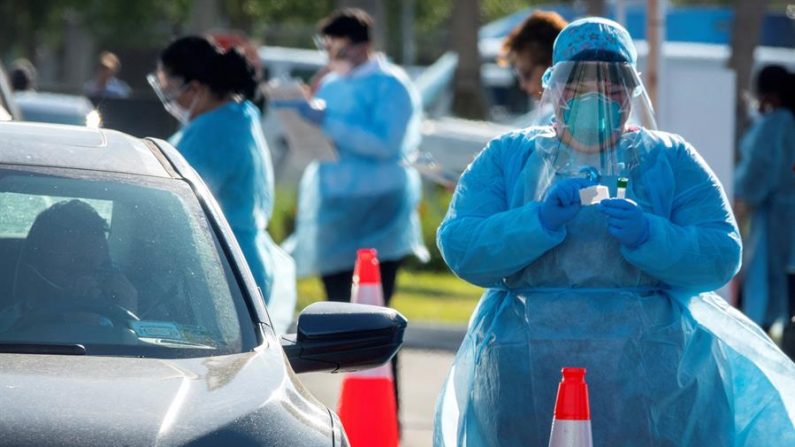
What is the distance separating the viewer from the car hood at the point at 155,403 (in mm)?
3936

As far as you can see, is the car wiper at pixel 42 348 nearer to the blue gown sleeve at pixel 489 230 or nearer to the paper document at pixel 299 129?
the blue gown sleeve at pixel 489 230

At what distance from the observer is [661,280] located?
496 cm

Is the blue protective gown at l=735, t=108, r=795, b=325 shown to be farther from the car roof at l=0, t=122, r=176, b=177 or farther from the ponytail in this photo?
the car roof at l=0, t=122, r=176, b=177

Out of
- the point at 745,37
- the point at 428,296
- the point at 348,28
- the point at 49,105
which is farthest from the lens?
the point at 745,37

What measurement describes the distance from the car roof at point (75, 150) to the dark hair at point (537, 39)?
223cm

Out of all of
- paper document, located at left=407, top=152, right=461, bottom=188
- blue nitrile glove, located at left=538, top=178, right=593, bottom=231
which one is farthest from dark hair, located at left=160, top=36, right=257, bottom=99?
blue nitrile glove, located at left=538, top=178, right=593, bottom=231

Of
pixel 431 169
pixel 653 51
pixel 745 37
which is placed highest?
pixel 653 51

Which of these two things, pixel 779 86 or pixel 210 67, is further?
pixel 779 86

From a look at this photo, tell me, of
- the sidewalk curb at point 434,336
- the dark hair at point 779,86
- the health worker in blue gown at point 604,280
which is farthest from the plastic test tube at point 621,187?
the sidewalk curb at point 434,336

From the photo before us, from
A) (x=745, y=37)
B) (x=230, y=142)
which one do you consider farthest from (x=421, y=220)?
(x=230, y=142)

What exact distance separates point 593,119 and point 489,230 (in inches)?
16.0

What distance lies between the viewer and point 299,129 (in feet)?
30.4

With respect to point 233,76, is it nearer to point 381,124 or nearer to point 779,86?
point 381,124

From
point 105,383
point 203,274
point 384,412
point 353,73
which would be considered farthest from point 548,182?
point 353,73
